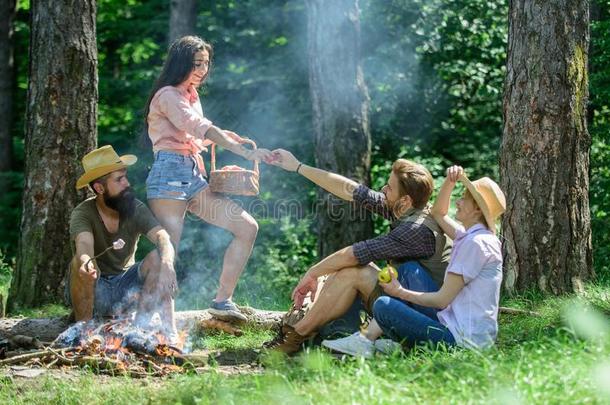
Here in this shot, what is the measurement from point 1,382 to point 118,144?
380 inches

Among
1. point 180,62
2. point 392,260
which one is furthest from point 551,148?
point 180,62

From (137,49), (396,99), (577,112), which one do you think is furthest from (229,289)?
(137,49)

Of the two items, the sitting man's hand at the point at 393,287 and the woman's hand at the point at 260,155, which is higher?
the woman's hand at the point at 260,155

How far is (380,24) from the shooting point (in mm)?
12641

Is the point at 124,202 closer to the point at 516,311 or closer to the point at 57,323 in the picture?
the point at 57,323

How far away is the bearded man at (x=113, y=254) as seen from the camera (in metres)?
6.39

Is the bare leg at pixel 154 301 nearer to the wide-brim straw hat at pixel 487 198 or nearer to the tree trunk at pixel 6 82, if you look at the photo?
the wide-brim straw hat at pixel 487 198

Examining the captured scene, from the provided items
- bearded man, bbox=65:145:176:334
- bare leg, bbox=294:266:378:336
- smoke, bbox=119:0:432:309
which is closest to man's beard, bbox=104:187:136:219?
bearded man, bbox=65:145:176:334

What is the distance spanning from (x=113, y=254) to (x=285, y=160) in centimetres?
143

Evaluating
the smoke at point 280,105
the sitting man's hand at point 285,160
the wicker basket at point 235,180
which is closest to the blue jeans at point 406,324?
the sitting man's hand at point 285,160

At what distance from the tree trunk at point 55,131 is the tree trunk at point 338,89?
265cm

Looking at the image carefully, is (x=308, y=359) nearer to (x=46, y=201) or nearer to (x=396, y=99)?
(x=46, y=201)

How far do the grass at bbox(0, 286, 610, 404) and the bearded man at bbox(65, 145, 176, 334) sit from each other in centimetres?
90

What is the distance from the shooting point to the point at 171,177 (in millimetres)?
6719
